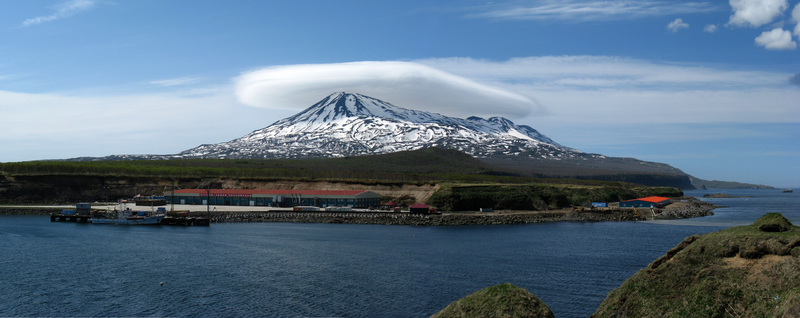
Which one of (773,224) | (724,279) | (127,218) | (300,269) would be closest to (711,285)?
(724,279)

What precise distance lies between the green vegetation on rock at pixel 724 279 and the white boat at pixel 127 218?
7560 centimetres

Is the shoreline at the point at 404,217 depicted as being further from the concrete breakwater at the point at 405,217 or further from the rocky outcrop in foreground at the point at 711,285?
the rocky outcrop in foreground at the point at 711,285

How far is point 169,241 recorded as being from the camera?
59.5 metres

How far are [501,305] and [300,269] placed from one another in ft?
88.4

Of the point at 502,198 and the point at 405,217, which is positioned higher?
the point at 502,198

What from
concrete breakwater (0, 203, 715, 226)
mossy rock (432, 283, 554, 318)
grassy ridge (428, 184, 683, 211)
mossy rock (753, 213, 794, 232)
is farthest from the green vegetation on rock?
grassy ridge (428, 184, 683, 211)

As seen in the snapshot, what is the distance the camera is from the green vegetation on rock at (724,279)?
1639cm

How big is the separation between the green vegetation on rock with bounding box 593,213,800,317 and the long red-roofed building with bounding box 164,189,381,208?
3318 inches

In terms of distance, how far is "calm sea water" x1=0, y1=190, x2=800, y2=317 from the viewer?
3077cm

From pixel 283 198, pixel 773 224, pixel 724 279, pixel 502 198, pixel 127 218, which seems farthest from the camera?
pixel 283 198

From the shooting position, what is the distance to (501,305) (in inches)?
679

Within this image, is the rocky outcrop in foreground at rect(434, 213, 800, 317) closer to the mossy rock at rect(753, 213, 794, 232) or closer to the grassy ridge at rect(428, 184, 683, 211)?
the mossy rock at rect(753, 213, 794, 232)

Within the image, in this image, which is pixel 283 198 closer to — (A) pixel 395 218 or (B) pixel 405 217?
(A) pixel 395 218

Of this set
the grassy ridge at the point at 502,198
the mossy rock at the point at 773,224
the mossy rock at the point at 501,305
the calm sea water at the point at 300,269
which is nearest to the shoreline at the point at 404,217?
the grassy ridge at the point at 502,198
